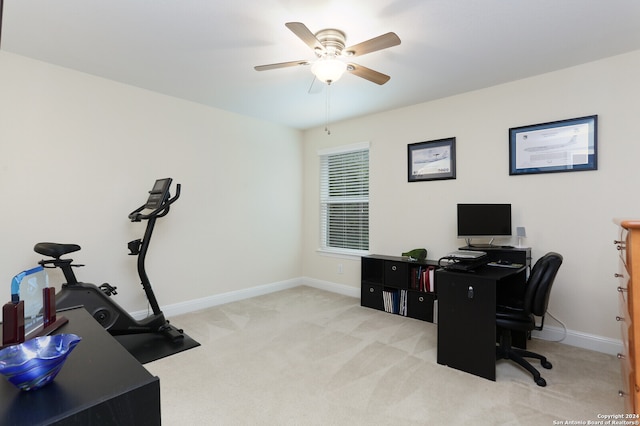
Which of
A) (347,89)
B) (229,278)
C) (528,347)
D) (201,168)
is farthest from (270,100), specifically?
(528,347)

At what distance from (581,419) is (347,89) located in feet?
10.6

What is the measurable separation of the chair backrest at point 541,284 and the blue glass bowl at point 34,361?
2581mm

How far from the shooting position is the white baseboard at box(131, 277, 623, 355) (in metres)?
2.76

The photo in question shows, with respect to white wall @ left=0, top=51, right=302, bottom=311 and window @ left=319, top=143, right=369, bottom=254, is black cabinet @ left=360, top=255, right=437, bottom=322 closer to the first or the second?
window @ left=319, top=143, right=369, bottom=254

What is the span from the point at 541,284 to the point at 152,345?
319 cm

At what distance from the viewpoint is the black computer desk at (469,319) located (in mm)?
2287

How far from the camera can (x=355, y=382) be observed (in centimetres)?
227

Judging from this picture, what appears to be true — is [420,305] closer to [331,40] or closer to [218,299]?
[218,299]

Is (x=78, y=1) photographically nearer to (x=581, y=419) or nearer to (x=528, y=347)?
(x=581, y=419)

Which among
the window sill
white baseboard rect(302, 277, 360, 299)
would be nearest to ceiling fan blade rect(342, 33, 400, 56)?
the window sill

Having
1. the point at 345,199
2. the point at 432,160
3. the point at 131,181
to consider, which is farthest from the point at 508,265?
the point at 131,181

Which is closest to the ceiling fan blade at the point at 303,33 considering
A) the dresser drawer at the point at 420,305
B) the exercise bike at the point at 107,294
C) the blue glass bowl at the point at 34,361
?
the blue glass bowl at the point at 34,361

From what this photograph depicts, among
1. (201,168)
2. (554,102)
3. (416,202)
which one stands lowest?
(416,202)

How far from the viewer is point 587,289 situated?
112 inches
